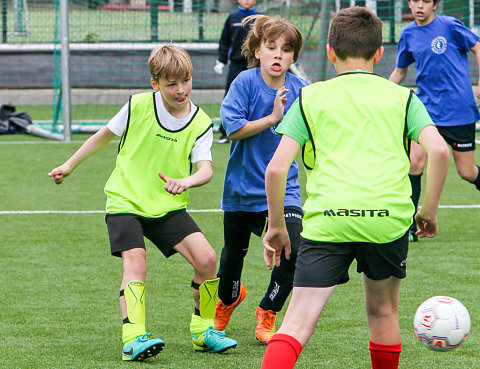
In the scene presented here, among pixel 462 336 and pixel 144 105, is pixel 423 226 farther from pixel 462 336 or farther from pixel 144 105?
pixel 144 105

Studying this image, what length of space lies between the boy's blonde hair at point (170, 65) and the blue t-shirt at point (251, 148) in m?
0.29

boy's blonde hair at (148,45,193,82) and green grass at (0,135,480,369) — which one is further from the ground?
boy's blonde hair at (148,45,193,82)

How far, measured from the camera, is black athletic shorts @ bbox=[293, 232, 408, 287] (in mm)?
2992

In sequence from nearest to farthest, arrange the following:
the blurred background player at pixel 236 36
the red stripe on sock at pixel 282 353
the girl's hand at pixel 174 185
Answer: the red stripe on sock at pixel 282 353
the girl's hand at pixel 174 185
the blurred background player at pixel 236 36

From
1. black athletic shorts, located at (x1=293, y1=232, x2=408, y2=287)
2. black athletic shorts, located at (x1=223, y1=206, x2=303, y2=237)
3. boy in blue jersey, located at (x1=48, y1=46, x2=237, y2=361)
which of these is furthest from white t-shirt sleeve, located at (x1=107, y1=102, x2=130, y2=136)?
black athletic shorts, located at (x1=293, y1=232, x2=408, y2=287)

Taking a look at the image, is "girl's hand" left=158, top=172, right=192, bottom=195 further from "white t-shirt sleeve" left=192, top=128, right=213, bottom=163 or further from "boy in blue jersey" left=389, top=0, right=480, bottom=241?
"boy in blue jersey" left=389, top=0, right=480, bottom=241

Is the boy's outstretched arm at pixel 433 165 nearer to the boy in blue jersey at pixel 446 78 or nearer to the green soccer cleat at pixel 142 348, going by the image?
the green soccer cleat at pixel 142 348

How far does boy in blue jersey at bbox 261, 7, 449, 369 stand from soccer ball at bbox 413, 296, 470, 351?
44cm

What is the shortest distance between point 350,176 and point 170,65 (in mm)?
1371

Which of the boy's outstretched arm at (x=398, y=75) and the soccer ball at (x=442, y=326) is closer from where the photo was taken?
the soccer ball at (x=442, y=326)

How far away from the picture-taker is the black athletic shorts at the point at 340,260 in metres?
2.99

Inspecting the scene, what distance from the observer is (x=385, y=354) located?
3260 millimetres

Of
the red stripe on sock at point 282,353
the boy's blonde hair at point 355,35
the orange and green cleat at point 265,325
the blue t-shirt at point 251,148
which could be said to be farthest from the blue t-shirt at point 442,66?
the red stripe on sock at point 282,353

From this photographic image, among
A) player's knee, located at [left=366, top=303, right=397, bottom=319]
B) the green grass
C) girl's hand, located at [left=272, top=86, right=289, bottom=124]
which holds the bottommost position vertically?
the green grass
